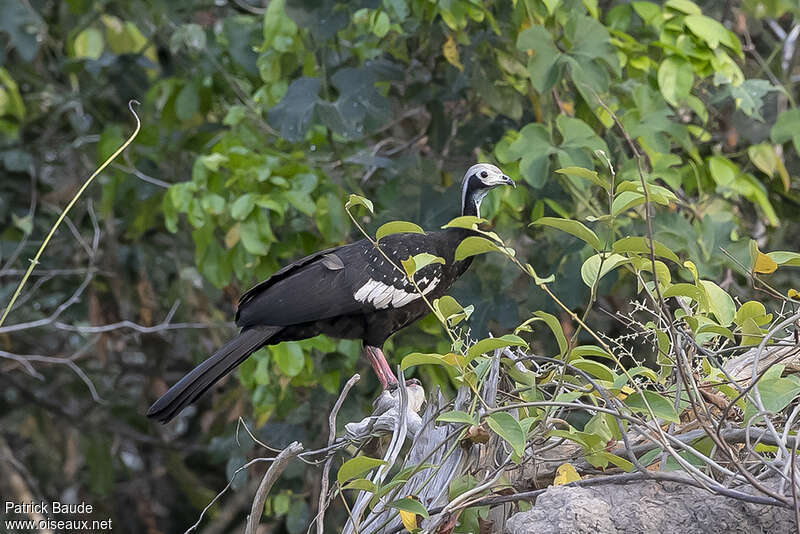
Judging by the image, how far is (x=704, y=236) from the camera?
4.48 metres

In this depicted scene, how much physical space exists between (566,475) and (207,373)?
1515 millimetres

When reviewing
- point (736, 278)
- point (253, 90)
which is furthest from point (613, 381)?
point (253, 90)

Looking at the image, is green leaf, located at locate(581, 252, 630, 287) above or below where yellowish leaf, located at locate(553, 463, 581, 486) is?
above

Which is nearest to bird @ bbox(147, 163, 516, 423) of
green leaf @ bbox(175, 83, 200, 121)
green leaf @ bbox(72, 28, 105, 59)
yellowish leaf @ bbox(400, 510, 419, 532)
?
yellowish leaf @ bbox(400, 510, 419, 532)

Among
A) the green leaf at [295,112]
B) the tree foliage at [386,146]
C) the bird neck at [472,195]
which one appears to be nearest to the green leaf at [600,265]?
Result: the tree foliage at [386,146]

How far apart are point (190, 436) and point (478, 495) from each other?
5.74 m

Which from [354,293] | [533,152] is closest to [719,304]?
[354,293]

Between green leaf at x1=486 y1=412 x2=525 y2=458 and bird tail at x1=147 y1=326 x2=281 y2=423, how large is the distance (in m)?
1.39

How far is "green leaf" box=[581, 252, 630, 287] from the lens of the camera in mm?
2229

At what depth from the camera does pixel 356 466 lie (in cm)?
225

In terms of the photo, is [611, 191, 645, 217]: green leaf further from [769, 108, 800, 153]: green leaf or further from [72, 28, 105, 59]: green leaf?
[72, 28, 105, 59]: green leaf

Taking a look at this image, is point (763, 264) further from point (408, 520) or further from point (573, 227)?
point (408, 520)

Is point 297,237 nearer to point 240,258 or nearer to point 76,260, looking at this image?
point 240,258

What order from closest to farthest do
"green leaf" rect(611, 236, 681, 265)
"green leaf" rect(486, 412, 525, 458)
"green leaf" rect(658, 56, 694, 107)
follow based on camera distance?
"green leaf" rect(486, 412, 525, 458), "green leaf" rect(611, 236, 681, 265), "green leaf" rect(658, 56, 694, 107)
